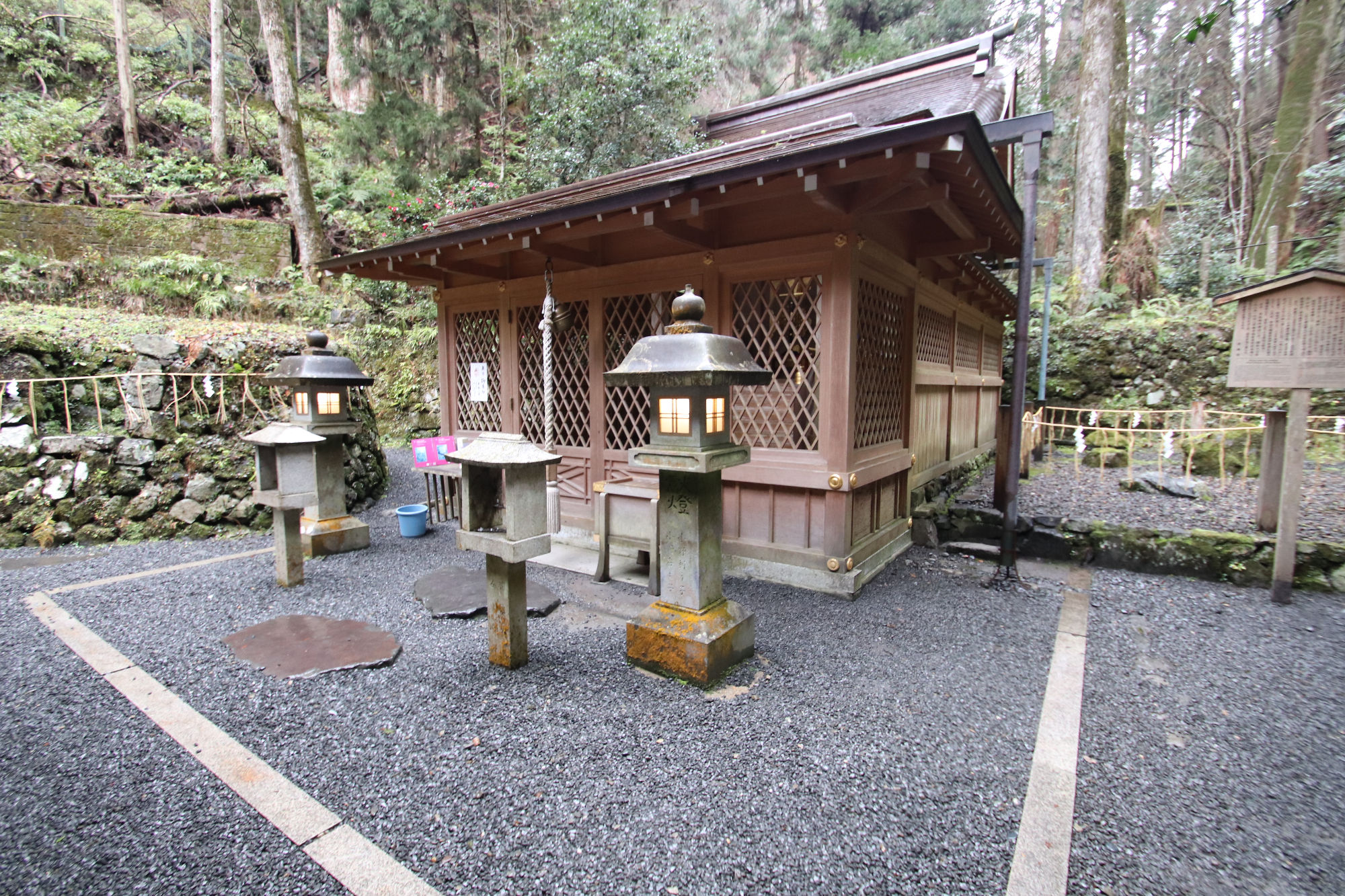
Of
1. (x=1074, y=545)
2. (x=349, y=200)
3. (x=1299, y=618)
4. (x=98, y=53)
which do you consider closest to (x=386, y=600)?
(x=1074, y=545)

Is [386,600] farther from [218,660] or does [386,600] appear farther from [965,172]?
[965,172]

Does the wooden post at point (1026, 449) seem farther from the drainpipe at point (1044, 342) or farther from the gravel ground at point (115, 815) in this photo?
the gravel ground at point (115, 815)

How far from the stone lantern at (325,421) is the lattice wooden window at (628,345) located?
253 centimetres

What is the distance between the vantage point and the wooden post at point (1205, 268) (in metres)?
12.8

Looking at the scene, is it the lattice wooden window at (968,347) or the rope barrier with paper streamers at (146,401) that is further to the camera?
the lattice wooden window at (968,347)

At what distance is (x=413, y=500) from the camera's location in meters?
8.16

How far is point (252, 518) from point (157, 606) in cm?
247

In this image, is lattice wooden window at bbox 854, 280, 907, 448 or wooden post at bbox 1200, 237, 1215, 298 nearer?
lattice wooden window at bbox 854, 280, 907, 448

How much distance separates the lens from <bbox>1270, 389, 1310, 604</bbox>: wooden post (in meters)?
4.18

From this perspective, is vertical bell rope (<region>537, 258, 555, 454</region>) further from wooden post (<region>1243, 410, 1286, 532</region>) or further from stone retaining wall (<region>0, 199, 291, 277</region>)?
stone retaining wall (<region>0, 199, 291, 277</region>)

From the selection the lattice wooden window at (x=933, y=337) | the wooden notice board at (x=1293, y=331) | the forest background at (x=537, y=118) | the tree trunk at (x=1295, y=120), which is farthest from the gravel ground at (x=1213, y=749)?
the tree trunk at (x=1295, y=120)

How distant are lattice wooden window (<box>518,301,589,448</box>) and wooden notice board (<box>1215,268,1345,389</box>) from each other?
5507 millimetres

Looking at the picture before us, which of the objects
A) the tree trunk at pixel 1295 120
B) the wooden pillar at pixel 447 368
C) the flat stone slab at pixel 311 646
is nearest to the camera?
the flat stone slab at pixel 311 646

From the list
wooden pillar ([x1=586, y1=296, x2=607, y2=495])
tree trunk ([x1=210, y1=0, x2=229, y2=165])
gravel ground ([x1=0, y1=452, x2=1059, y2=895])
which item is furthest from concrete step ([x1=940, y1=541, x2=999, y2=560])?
tree trunk ([x1=210, y1=0, x2=229, y2=165])
